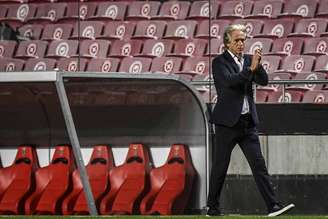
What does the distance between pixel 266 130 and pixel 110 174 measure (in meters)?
1.72

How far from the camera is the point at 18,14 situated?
13.4 metres

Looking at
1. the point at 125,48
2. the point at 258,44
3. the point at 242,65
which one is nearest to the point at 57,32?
the point at 125,48

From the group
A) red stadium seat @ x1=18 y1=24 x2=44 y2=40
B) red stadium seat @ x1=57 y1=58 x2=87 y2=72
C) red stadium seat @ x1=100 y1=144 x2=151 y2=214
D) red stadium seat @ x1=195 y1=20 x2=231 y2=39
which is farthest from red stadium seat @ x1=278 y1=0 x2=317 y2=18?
red stadium seat @ x1=100 y1=144 x2=151 y2=214

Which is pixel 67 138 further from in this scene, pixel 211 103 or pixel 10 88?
pixel 211 103

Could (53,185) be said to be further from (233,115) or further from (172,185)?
(233,115)

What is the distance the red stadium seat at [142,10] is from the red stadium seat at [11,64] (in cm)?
203

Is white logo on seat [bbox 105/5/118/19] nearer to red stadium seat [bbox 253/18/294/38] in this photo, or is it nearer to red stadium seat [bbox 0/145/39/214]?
red stadium seat [bbox 253/18/294/38]

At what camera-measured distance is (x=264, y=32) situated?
12.6 meters

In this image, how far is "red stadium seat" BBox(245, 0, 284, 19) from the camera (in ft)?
41.5

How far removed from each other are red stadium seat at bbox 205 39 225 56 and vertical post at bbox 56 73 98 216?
3.27m

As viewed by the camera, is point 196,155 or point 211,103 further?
point 211,103

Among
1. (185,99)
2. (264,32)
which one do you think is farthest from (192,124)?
(264,32)

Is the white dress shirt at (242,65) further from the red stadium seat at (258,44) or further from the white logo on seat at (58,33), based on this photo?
the white logo on seat at (58,33)

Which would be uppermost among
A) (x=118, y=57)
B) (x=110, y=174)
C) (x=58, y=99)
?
(x=118, y=57)
